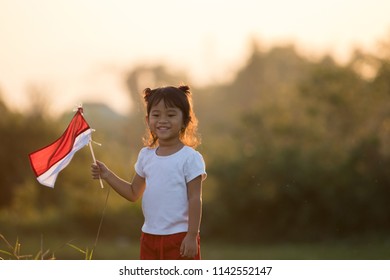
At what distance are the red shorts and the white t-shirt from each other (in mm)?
32

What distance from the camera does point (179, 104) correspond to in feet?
16.6

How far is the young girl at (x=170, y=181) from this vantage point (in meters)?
4.93

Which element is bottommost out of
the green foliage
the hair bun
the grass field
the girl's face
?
the girl's face

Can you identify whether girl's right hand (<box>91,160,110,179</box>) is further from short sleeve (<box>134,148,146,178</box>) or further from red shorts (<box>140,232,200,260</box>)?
red shorts (<box>140,232,200,260</box>)

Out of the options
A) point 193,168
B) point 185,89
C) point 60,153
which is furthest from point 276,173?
point 193,168

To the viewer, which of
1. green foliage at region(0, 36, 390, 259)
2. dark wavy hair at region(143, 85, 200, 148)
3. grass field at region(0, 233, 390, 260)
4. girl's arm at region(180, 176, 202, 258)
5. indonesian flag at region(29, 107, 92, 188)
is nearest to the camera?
girl's arm at region(180, 176, 202, 258)

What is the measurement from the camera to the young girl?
16.2 ft

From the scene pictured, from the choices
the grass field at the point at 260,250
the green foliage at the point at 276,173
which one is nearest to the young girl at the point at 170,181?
the grass field at the point at 260,250

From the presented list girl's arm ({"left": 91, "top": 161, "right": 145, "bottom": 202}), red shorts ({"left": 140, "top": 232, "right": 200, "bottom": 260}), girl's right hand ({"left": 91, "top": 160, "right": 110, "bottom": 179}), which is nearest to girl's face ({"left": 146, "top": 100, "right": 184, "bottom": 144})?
girl's arm ({"left": 91, "top": 161, "right": 145, "bottom": 202})

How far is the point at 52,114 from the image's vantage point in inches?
1182

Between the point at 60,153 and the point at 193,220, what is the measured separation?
1.23 meters
